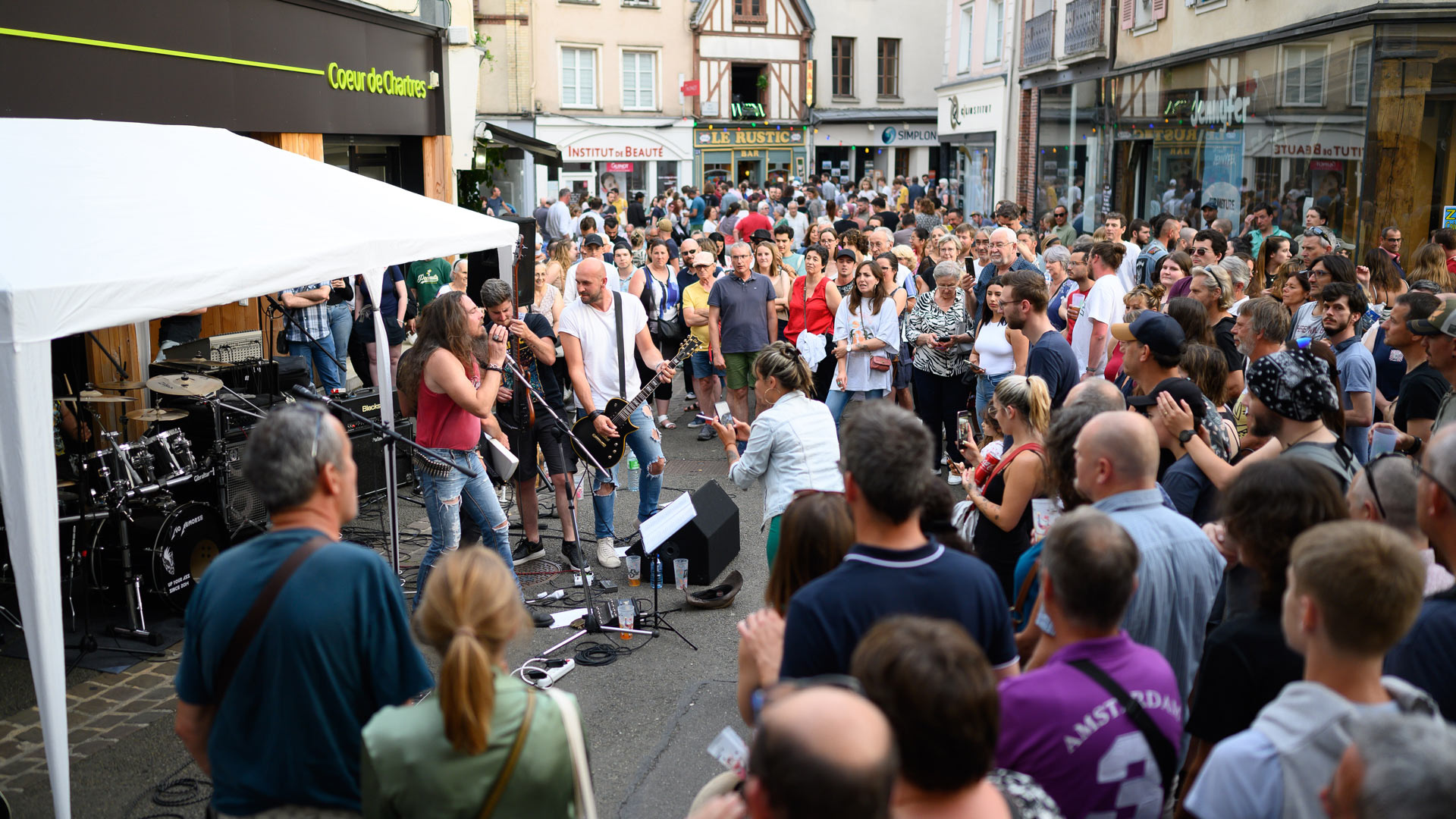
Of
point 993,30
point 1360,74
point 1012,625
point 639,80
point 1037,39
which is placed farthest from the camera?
point 639,80

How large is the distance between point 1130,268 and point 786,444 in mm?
6741

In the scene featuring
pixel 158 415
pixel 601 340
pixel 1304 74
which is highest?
pixel 1304 74

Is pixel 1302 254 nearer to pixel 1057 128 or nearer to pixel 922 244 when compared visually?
pixel 922 244

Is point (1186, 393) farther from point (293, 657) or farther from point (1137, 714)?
point (293, 657)

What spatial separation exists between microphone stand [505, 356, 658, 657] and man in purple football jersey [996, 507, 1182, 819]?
390 centimetres

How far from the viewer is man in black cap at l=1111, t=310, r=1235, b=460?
4.71 metres

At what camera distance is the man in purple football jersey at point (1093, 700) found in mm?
2467

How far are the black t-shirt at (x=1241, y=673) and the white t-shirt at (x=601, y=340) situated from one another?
4973 mm

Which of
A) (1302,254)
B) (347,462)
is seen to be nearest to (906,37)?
(1302,254)

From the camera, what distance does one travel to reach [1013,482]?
448 centimetres

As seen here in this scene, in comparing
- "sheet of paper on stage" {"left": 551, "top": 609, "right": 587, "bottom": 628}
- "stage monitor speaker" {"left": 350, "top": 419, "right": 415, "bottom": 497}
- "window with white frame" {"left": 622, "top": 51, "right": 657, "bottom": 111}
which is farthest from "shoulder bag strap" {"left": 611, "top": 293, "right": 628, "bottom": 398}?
"window with white frame" {"left": 622, "top": 51, "right": 657, "bottom": 111}

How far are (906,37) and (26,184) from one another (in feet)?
132

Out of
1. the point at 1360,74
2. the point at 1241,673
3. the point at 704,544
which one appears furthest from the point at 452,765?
the point at 1360,74

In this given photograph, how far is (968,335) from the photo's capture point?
851 centimetres
